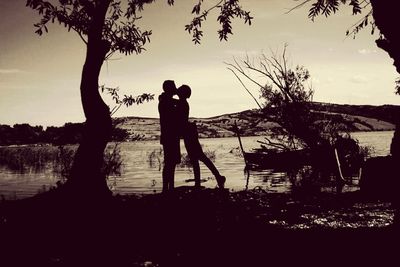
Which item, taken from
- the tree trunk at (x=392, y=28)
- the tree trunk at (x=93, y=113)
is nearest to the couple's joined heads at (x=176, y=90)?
the tree trunk at (x=93, y=113)

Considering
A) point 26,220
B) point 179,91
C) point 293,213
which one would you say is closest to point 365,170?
point 293,213

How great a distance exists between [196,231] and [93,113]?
5.05 metres

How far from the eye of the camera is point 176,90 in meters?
8.95

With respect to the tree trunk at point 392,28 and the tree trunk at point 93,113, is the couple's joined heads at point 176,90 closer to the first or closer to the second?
the tree trunk at point 93,113

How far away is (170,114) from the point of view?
28.7 feet

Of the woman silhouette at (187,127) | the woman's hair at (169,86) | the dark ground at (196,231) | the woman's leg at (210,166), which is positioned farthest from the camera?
the woman's leg at (210,166)

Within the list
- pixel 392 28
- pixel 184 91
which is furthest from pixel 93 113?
pixel 392 28

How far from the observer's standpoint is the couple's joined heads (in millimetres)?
8727

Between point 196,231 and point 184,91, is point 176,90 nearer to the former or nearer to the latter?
point 184,91

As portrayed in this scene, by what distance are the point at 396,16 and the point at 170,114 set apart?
5138mm

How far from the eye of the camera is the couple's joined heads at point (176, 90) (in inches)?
344

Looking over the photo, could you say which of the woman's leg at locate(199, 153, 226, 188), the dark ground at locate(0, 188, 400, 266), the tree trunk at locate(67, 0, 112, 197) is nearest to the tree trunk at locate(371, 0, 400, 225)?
the dark ground at locate(0, 188, 400, 266)

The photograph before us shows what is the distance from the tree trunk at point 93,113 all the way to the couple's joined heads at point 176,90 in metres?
2.49

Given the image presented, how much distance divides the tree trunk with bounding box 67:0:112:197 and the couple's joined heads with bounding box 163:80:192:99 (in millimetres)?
2488
